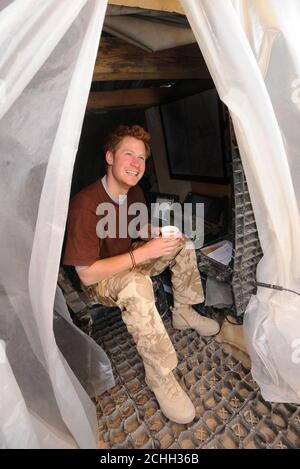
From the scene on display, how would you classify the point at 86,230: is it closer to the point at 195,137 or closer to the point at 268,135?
the point at 268,135

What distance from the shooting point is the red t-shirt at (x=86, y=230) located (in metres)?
0.98

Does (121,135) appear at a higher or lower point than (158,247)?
higher

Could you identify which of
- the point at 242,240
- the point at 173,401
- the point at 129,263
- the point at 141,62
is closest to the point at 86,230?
the point at 129,263

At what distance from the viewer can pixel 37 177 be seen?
2.17ft

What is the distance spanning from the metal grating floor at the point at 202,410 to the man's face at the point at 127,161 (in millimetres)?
697

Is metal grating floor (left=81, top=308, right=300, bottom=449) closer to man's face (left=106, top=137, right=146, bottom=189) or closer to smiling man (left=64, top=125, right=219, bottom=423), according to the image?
smiling man (left=64, top=125, right=219, bottom=423)

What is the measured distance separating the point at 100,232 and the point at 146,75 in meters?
0.91

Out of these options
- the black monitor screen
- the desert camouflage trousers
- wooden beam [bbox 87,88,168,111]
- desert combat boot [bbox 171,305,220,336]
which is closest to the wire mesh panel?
desert combat boot [bbox 171,305,220,336]

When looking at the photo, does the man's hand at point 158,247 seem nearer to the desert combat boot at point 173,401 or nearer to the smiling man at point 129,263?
the smiling man at point 129,263

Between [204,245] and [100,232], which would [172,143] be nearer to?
[204,245]

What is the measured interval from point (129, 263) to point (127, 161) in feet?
1.43

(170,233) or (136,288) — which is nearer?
(136,288)

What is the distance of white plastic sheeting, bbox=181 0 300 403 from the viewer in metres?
0.71

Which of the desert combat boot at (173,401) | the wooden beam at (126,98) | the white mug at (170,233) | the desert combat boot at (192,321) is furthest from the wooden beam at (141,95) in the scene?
the desert combat boot at (173,401)
